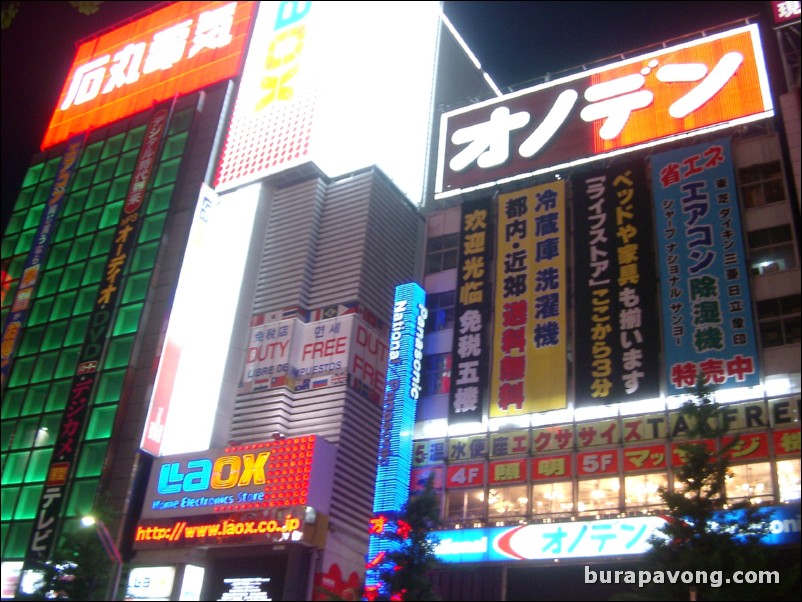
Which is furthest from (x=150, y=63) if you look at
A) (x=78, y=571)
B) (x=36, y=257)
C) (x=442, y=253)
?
(x=78, y=571)

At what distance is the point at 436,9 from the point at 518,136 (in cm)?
1150

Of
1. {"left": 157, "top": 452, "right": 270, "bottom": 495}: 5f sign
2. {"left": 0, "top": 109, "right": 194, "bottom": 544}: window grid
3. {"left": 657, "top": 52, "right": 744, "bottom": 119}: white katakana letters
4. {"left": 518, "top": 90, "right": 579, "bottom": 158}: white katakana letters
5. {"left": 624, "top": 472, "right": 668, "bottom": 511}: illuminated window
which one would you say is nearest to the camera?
{"left": 624, "top": 472, "right": 668, "bottom": 511}: illuminated window

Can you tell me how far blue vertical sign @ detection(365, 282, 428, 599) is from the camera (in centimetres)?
2798

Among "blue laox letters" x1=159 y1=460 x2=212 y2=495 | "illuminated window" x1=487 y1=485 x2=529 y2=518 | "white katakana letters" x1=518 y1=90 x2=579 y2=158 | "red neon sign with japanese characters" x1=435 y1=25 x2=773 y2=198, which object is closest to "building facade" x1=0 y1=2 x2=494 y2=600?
"blue laox letters" x1=159 y1=460 x2=212 y2=495

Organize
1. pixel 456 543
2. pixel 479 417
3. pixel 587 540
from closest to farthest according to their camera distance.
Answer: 1. pixel 587 540
2. pixel 456 543
3. pixel 479 417

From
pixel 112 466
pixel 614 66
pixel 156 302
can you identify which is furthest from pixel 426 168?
pixel 112 466

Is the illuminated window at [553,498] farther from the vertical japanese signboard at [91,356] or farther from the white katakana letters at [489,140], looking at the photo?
the vertical japanese signboard at [91,356]

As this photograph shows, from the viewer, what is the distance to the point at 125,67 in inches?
2071

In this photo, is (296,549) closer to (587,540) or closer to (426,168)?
(587,540)

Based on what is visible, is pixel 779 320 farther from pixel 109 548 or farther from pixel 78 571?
pixel 78 571

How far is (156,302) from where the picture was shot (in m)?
38.1

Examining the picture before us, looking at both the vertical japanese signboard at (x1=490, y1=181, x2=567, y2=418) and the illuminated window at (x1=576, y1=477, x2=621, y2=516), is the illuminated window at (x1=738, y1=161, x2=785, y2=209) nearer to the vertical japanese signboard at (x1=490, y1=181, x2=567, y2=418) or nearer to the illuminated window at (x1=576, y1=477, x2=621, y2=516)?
the vertical japanese signboard at (x1=490, y1=181, x2=567, y2=418)

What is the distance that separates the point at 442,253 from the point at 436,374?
20.0ft

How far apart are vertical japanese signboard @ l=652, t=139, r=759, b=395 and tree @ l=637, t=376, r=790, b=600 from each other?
Answer: 8.13m
